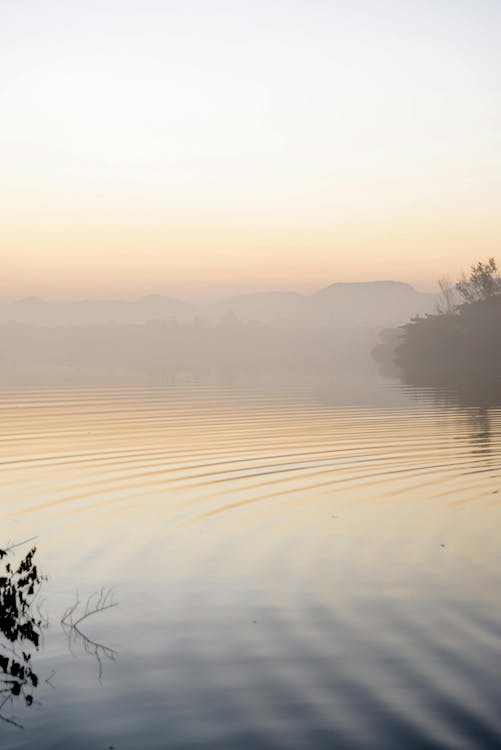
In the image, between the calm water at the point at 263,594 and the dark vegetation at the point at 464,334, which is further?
the dark vegetation at the point at 464,334

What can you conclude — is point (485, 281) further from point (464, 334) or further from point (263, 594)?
point (263, 594)

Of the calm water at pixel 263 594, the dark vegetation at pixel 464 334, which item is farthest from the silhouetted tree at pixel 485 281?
the calm water at pixel 263 594

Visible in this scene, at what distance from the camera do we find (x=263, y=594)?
49.7 feet

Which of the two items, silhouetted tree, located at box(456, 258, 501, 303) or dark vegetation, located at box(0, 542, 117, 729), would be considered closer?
dark vegetation, located at box(0, 542, 117, 729)

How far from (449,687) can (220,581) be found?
6.20 meters

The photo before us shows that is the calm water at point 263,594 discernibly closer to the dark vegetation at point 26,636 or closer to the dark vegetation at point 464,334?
the dark vegetation at point 26,636

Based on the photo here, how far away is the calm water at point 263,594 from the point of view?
9891 millimetres

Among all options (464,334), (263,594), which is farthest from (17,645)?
(464,334)

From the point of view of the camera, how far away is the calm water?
32.4 ft

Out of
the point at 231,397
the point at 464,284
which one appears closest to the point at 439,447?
the point at 231,397

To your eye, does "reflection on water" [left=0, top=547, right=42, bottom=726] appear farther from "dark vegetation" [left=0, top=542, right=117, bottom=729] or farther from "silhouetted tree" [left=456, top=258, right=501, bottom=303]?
"silhouetted tree" [left=456, top=258, right=501, bottom=303]

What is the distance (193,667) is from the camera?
11539 mm

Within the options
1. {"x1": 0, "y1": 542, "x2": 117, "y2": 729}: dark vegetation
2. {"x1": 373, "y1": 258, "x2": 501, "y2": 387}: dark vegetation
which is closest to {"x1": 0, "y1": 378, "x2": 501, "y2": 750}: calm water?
{"x1": 0, "y1": 542, "x2": 117, "y2": 729}: dark vegetation

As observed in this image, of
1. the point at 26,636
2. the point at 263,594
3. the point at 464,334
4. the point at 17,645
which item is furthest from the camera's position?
the point at 464,334
